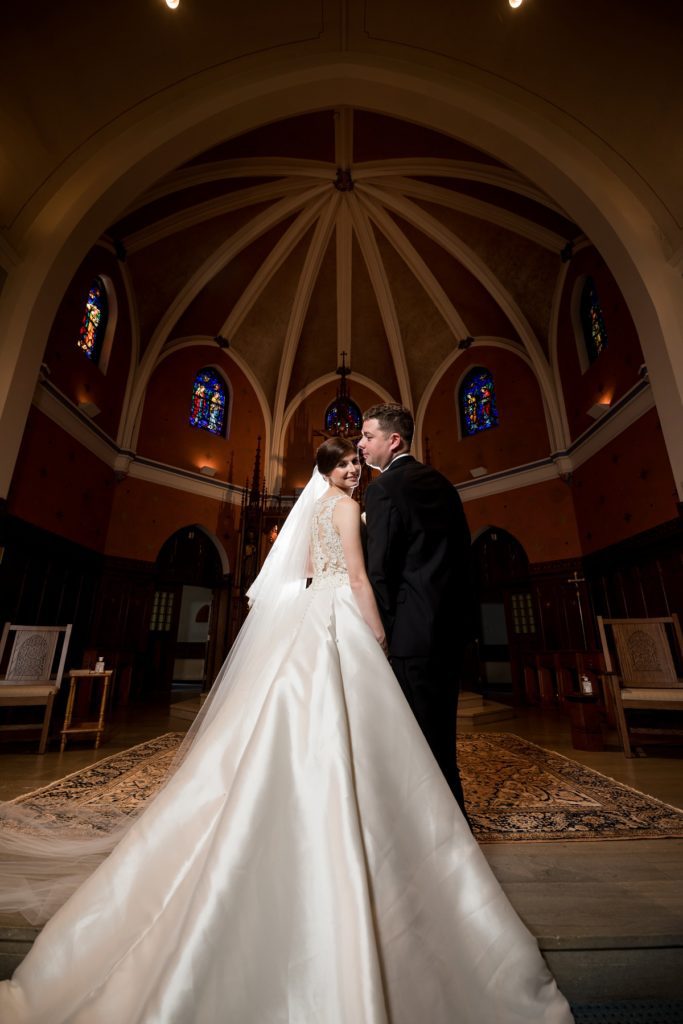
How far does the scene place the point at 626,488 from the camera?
6.82 metres

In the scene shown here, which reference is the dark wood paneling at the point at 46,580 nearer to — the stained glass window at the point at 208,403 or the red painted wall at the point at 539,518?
the stained glass window at the point at 208,403

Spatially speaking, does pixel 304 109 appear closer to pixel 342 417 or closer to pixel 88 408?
pixel 88 408

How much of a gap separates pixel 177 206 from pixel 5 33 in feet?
13.9

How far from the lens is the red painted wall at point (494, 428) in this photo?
945 cm

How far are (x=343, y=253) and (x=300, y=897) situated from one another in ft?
40.0

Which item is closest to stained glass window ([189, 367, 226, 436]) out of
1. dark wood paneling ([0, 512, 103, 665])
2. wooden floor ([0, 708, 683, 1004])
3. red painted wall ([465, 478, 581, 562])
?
dark wood paneling ([0, 512, 103, 665])

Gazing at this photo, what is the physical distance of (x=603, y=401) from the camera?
739 cm

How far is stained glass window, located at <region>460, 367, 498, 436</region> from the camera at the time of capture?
1034 cm

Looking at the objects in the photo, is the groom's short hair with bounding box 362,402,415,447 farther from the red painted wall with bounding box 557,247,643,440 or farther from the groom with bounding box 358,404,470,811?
the red painted wall with bounding box 557,247,643,440

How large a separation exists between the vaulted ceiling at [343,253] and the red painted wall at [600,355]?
1.76 feet

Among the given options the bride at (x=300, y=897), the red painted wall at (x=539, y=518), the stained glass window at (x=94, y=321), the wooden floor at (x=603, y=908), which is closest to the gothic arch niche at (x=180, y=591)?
the stained glass window at (x=94, y=321)

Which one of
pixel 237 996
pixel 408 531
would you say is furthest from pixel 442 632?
pixel 237 996

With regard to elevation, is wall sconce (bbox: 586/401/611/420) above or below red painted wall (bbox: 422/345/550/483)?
below

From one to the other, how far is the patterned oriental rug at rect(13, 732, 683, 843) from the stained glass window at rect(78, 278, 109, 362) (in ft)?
22.7
